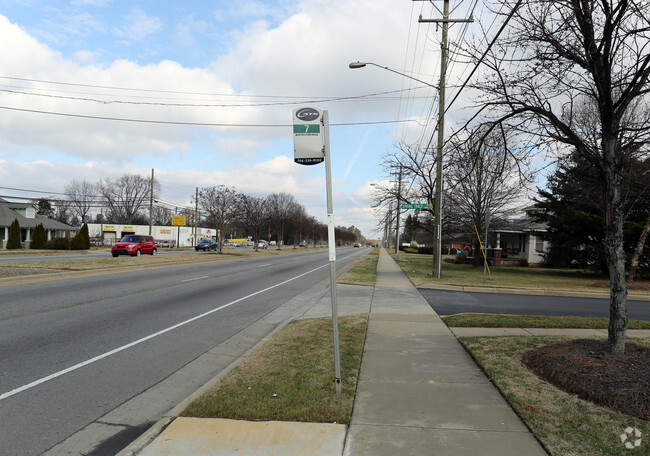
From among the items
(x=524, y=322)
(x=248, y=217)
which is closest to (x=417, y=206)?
(x=524, y=322)

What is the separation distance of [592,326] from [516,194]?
20.1m

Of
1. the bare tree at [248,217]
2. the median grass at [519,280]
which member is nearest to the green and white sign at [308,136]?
the median grass at [519,280]

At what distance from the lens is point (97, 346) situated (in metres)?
7.02

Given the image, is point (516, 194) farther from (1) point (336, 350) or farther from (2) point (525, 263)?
(1) point (336, 350)

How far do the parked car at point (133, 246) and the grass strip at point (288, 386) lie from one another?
87.1 ft

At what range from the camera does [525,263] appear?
115 ft

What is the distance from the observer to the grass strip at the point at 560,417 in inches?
140

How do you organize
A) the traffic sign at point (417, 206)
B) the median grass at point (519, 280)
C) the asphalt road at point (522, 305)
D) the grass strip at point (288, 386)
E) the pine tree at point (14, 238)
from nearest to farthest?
the grass strip at point (288, 386) → the asphalt road at point (522, 305) → the median grass at point (519, 280) → the traffic sign at point (417, 206) → the pine tree at point (14, 238)

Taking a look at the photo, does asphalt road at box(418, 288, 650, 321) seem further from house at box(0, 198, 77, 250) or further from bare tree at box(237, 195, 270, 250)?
house at box(0, 198, 77, 250)

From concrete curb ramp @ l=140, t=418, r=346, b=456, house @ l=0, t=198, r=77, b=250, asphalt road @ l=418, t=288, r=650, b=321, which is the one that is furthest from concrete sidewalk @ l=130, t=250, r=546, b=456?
house @ l=0, t=198, r=77, b=250

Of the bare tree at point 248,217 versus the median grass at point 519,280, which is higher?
the bare tree at point 248,217

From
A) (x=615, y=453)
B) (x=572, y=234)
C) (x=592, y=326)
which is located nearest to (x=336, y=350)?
(x=615, y=453)

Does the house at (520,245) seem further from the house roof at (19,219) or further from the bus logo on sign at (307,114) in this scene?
the house roof at (19,219)

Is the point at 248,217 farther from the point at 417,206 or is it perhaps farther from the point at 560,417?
the point at 560,417
